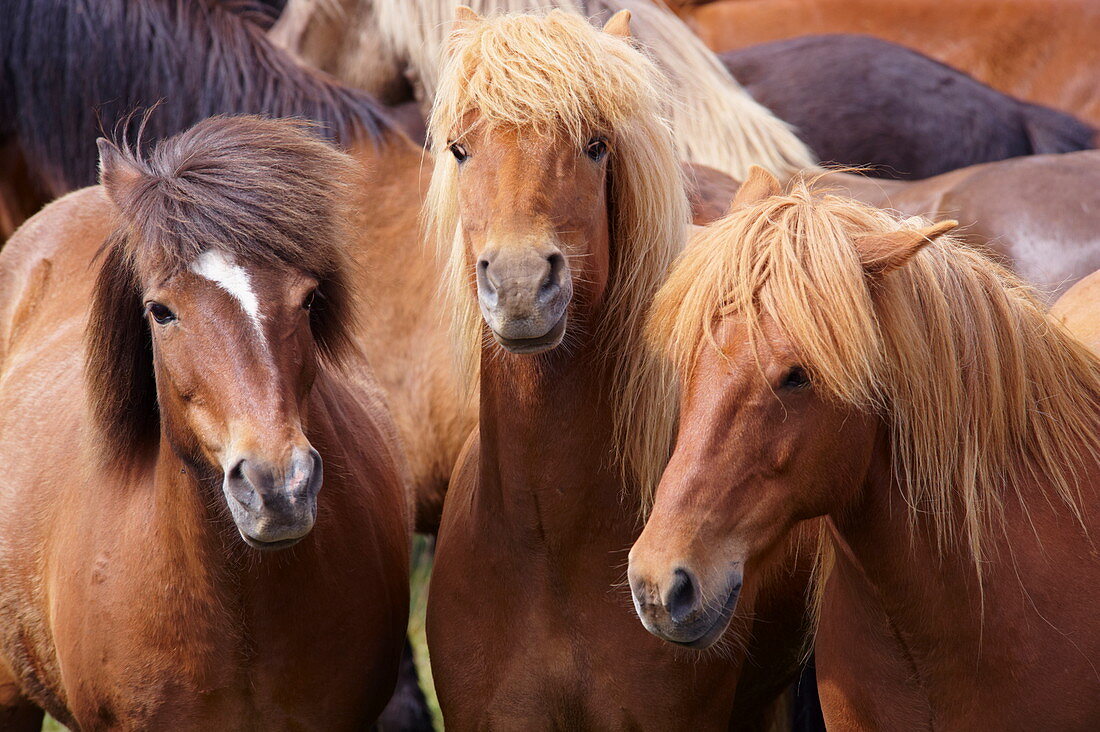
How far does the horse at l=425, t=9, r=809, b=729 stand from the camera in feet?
8.67

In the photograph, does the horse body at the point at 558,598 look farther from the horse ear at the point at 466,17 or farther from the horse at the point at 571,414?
the horse ear at the point at 466,17

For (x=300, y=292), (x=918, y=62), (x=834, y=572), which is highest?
(x=300, y=292)

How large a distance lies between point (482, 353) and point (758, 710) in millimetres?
1374

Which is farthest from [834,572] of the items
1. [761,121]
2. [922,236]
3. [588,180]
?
[761,121]

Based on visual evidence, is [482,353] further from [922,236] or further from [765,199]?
[922,236]

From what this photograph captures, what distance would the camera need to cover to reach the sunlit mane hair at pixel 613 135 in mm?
2631

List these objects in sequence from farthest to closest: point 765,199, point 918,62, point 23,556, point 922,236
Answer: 1. point 918,62
2. point 23,556
3. point 765,199
4. point 922,236

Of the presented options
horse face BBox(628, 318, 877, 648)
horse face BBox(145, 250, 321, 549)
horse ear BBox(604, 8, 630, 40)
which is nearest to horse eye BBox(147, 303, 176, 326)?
horse face BBox(145, 250, 321, 549)

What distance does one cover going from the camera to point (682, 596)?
7.06ft

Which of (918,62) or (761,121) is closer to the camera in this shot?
(761,121)

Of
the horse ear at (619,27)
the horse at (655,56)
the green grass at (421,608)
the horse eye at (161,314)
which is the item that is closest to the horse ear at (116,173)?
the horse eye at (161,314)

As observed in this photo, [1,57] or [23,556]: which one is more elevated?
[1,57]

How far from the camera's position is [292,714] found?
2826mm

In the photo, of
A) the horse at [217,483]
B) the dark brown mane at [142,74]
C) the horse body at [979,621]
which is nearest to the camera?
the horse body at [979,621]
